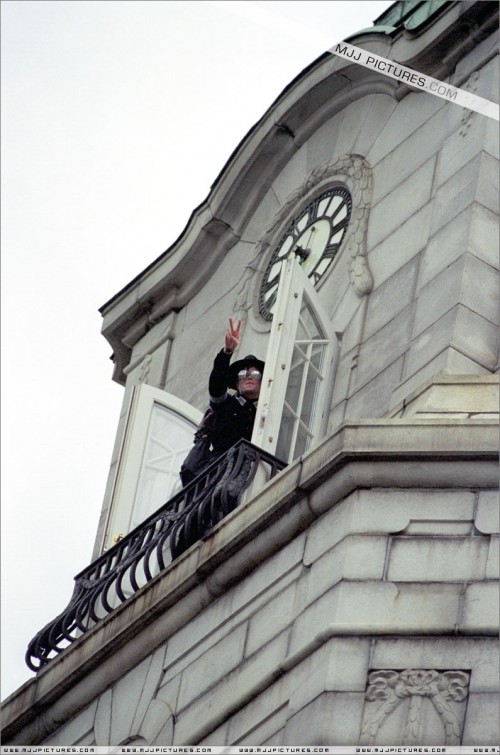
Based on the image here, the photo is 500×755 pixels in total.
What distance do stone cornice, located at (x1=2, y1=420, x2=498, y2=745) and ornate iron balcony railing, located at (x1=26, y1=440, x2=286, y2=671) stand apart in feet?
1.45

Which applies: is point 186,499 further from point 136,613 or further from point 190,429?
point 190,429

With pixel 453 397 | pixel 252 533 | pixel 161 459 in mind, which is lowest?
pixel 252 533

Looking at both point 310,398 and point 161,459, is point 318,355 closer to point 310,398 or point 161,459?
point 310,398

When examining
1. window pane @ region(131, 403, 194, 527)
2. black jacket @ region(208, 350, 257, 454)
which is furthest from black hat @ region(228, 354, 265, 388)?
window pane @ region(131, 403, 194, 527)

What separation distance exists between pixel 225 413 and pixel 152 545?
1.37m

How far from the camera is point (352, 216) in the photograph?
20359mm

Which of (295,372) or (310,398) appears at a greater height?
(295,372)

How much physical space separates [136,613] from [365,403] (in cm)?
271

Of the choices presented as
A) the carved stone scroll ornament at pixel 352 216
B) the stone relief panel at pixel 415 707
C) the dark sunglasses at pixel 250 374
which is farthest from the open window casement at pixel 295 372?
the stone relief panel at pixel 415 707

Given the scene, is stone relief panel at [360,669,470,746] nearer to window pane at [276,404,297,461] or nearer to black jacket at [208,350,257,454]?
window pane at [276,404,297,461]

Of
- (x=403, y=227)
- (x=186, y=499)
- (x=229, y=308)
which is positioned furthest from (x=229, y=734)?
(x=229, y=308)

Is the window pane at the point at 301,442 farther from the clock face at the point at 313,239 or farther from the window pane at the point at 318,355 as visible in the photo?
the clock face at the point at 313,239

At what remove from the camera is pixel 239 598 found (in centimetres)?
1634

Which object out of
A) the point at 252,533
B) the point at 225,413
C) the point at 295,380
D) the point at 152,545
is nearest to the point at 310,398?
the point at 295,380
